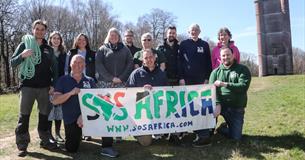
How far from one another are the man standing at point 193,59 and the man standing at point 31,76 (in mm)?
2799

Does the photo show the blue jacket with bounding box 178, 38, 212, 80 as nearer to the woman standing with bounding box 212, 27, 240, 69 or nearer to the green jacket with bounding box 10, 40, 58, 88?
the woman standing with bounding box 212, 27, 240, 69

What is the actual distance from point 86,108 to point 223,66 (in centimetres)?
288

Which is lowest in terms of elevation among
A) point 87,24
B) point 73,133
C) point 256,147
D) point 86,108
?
point 256,147

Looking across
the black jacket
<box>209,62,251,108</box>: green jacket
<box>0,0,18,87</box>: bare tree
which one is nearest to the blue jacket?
the black jacket

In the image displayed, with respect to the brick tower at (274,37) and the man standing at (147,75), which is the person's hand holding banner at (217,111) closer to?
the man standing at (147,75)

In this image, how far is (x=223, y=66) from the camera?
7.69 m

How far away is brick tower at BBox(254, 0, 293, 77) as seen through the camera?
5850cm

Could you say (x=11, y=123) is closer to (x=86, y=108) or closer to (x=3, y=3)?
(x=86, y=108)

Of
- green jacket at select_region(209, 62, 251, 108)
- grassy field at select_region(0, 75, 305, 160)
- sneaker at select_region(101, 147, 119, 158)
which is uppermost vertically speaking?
green jacket at select_region(209, 62, 251, 108)

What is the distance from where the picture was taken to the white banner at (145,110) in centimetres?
699

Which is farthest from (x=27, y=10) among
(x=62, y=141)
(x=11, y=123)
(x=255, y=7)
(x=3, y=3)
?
(x=62, y=141)

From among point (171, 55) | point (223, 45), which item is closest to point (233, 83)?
point (223, 45)

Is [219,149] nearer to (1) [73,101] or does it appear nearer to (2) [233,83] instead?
(2) [233,83]

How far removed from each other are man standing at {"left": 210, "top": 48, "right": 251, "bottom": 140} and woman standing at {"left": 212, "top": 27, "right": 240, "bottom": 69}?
1.56 feet
